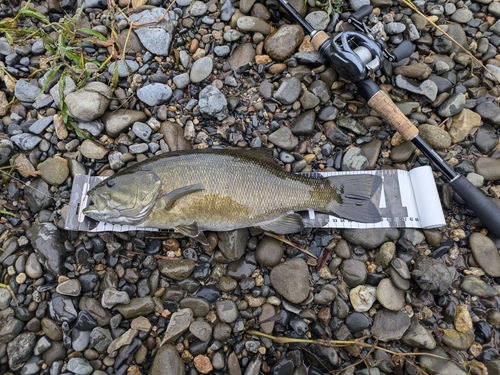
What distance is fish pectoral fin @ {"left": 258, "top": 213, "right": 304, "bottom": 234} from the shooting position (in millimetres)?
3562

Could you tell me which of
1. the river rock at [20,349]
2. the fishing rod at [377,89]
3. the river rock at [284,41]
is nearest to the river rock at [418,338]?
the fishing rod at [377,89]

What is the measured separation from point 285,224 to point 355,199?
86 centimetres

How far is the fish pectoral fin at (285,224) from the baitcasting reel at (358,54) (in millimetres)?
1776

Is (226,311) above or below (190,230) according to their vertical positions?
below

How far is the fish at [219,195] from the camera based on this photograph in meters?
3.37

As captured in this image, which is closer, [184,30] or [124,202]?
[124,202]

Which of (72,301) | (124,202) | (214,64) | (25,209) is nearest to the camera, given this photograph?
(124,202)

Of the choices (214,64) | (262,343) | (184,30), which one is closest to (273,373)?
(262,343)

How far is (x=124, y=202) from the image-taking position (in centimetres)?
333

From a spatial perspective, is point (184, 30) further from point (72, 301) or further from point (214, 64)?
point (72, 301)

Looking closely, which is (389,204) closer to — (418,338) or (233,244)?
(418,338)

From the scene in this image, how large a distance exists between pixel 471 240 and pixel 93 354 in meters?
4.58

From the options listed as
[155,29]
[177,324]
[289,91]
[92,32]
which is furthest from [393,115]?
[92,32]

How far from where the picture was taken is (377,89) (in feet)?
12.3
